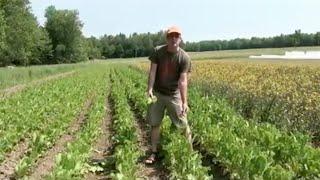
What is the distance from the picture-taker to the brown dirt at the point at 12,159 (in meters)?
9.14

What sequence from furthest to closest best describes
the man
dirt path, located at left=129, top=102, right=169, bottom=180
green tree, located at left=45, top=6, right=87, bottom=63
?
1. green tree, located at left=45, top=6, right=87, bottom=63
2. the man
3. dirt path, located at left=129, top=102, right=169, bottom=180

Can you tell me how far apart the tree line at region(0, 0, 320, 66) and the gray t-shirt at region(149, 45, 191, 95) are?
36.4 m

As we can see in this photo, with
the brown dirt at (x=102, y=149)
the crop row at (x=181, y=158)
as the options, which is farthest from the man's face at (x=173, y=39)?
the brown dirt at (x=102, y=149)

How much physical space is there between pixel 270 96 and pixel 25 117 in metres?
6.17

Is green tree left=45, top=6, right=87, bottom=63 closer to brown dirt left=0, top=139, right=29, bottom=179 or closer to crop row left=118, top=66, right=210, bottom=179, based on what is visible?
brown dirt left=0, top=139, right=29, bottom=179

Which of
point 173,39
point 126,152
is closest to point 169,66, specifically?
point 173,39

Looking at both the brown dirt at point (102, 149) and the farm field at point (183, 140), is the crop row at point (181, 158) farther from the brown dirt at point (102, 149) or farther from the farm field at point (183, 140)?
the brown dirt at point (102, 149)

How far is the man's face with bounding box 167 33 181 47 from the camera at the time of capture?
362 inches

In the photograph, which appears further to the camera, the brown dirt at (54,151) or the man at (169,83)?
the man at (169,83)

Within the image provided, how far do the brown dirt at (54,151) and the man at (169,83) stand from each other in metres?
1.75

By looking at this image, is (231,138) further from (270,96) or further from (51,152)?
(270,96)

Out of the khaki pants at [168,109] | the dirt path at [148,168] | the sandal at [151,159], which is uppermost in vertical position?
the khaki pants at [168,109]

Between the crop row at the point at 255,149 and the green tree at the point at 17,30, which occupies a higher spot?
the green tree at the point at 17,30

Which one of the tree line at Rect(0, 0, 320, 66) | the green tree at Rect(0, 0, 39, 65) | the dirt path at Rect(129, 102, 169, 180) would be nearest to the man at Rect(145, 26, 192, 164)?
the dirt path at Rect(129, 102, 169, 180)
